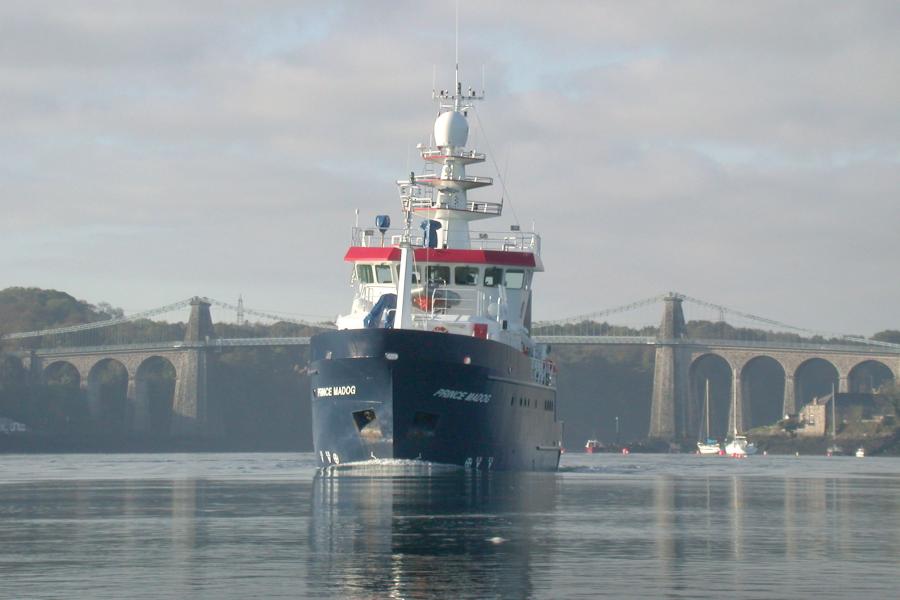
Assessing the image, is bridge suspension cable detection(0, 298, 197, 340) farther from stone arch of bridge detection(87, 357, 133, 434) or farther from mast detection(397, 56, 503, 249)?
mast detection(397, 56, 503, 249)

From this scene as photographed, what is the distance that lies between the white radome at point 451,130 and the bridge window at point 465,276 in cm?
834

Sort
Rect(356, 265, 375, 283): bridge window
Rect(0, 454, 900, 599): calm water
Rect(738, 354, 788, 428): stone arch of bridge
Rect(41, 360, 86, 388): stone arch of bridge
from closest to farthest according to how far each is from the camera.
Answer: Rect(0, 454, 900, 599): calm water
Rect(356, 265, 375, 283): bridge window
Rect(41, 360, 86, 388): stone arch of bridge
Rect(738, 354, 788, 428): stone arch of bridge

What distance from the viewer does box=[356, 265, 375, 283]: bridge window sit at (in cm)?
5469

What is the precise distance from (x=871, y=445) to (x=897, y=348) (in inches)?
1321

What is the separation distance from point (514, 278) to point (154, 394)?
5348 inches

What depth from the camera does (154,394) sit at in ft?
611

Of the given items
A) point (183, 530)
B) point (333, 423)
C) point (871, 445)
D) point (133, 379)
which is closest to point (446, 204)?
point (333, 423)

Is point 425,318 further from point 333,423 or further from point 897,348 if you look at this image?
point 897,348

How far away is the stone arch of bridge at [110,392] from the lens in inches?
7037

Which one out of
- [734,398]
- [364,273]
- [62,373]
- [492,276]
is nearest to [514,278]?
[492,276]

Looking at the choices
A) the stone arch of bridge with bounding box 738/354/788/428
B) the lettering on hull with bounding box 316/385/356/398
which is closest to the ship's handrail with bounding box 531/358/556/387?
the lettering on hull with bounding box 316/385/356/398

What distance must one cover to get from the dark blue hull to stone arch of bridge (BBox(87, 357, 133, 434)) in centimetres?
Answer: 12975

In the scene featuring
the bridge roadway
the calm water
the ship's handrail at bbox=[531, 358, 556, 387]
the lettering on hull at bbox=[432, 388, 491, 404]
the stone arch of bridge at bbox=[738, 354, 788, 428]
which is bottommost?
the calm water

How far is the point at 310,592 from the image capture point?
672 inches
